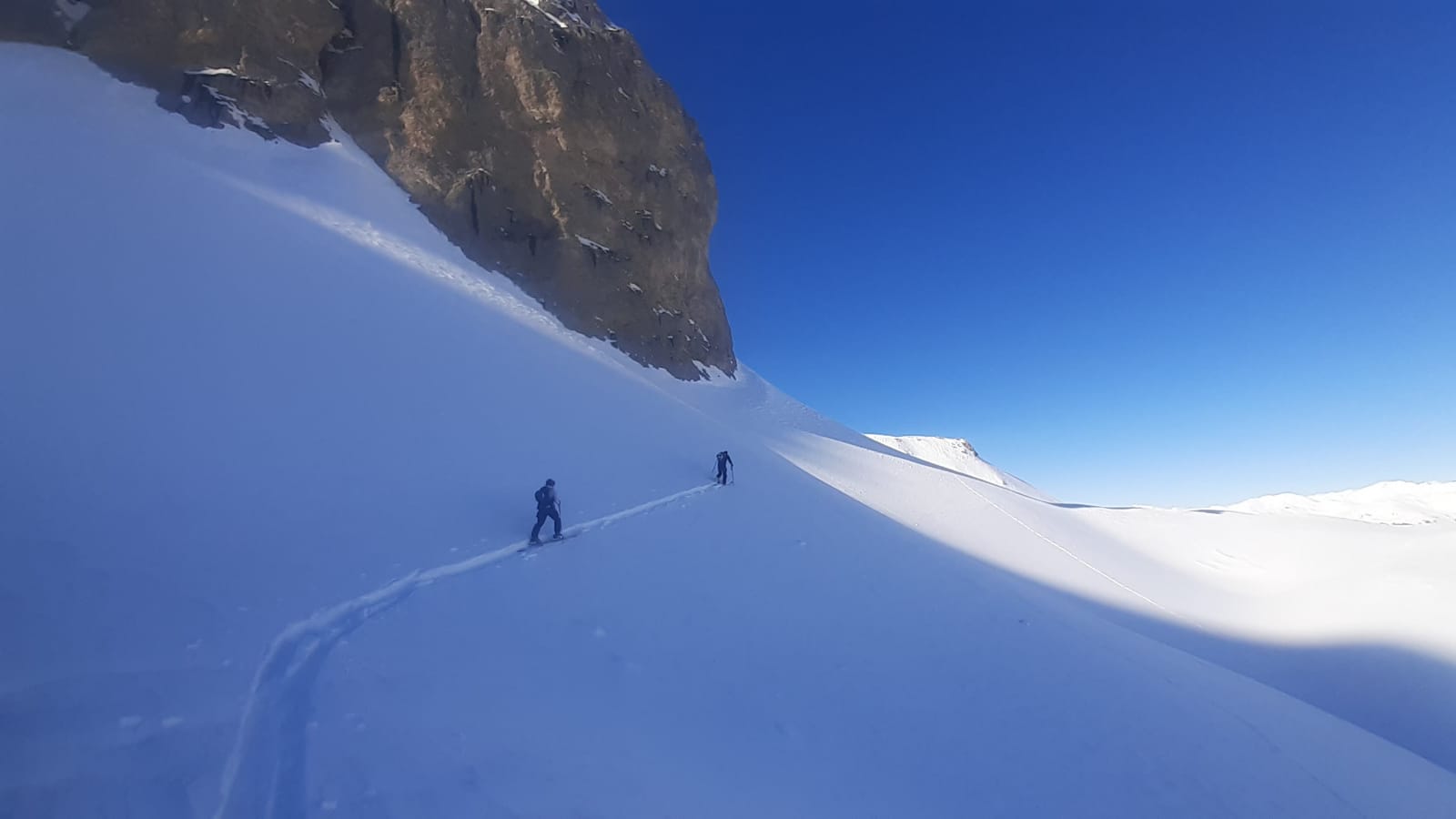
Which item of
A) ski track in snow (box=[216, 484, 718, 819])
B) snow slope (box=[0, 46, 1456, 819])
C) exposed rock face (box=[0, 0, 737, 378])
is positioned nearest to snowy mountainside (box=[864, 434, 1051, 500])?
exposed rock face (box=[0, 0, 737, 378])

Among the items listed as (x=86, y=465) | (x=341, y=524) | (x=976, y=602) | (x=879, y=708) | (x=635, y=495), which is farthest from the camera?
(x=635, y=495)

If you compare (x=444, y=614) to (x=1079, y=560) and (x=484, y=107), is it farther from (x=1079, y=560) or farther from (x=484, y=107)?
(x=484, y=107)

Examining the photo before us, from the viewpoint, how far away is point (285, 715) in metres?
4.01

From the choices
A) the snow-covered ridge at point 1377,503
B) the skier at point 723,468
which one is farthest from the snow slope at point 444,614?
the snow-covered ridge at point 1377,503

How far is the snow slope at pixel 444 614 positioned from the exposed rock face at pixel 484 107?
7.44 m

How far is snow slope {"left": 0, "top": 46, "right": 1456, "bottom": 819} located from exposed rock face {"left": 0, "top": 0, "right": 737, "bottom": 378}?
7.44 metres

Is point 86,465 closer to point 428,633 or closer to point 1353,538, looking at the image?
point 428,633

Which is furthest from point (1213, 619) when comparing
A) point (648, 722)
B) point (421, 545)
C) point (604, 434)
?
point (421, 545)

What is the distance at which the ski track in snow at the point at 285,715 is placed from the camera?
3.32 m

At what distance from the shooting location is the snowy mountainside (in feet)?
198

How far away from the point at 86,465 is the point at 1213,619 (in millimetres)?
21223

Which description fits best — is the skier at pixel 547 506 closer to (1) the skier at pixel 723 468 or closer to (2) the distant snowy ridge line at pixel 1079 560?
(1) the skier at pixel 723 468

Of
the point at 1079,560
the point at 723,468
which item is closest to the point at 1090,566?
the point at 1079,560

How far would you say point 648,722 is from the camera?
15.9 ft
